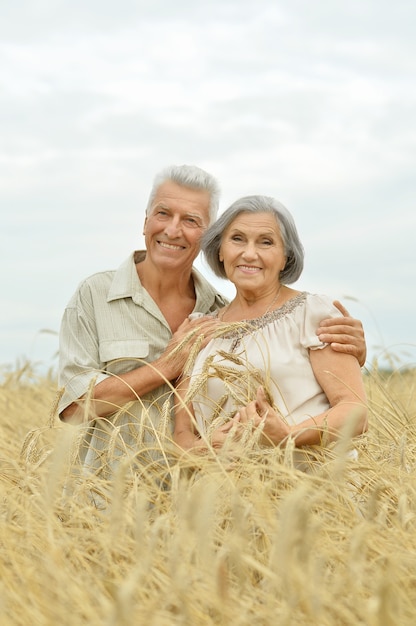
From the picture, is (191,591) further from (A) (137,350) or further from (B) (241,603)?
(A) (137,350)

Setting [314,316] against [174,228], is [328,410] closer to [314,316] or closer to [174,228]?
[314,316]

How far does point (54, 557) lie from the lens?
2.21m

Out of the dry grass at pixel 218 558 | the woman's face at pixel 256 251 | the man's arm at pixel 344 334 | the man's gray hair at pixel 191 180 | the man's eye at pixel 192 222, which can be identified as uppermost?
the man's gray hair at pixel 191 180

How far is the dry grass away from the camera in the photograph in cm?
186

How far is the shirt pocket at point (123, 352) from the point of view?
13.3ft

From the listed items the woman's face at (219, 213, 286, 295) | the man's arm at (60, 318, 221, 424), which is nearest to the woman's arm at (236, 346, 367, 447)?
the woman's face at (219, 213, 286, 295)

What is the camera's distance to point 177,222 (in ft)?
13.3

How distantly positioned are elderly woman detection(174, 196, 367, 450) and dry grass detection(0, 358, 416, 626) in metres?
0.26

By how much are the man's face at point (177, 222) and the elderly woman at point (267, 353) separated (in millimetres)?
302

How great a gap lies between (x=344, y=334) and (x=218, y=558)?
5.18 feet

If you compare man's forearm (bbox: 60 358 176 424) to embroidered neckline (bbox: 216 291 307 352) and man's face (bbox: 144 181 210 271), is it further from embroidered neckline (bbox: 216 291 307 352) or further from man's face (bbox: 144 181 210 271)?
man's face (bbox: 144 181 210 271)

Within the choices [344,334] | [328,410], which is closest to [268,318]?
[344,334]

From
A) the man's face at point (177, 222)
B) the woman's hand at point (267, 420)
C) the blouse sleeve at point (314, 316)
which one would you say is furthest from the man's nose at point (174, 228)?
the woman's hand at point (267, 420)

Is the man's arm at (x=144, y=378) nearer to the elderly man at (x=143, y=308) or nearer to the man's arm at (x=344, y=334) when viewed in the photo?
the elderly man at (x=143, y=308)
